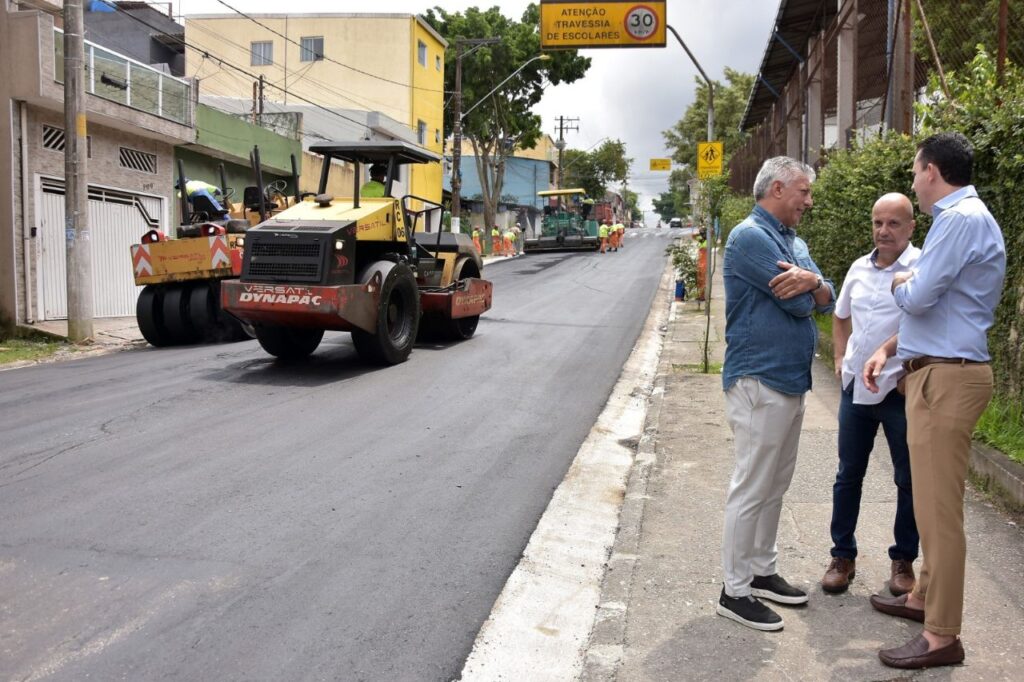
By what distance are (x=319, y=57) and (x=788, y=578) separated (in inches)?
1544

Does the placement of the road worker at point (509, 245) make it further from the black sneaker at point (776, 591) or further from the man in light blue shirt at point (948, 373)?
the man in light blue shirt at point (948, 373)

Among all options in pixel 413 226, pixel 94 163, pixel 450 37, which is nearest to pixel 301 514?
pixel 413 226

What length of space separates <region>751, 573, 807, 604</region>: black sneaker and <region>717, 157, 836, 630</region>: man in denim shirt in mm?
133

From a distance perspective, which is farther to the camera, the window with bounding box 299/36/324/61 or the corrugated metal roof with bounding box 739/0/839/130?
the window with bounding box 299/36/324/61

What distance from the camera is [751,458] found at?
4.30m

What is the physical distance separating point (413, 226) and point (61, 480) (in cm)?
727

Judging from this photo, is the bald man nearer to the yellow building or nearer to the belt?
the belt

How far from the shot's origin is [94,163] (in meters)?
19.0

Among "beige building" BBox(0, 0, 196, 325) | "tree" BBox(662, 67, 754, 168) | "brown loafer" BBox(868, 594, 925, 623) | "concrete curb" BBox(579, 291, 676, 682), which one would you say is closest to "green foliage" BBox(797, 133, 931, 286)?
"concrete curb" BBox(579, 291, 676, 682)

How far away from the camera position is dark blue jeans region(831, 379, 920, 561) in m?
4.45

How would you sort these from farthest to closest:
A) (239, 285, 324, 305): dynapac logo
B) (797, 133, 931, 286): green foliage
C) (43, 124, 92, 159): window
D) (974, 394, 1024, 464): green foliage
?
1. (43, 124, 92, 159): window
2. (239, 285, 324, 305): dynapac logo
3. (797, 133, 931, 286): green foliage
4. (974, 394, 1024, 464): green foliage

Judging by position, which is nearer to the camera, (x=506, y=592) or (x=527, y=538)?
(x=506, y=592)

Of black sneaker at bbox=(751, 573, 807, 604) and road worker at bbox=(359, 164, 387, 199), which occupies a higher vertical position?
road worker at bbox=(359, 164, 387, 199)

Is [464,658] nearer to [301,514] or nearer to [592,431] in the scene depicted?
[301,514]
